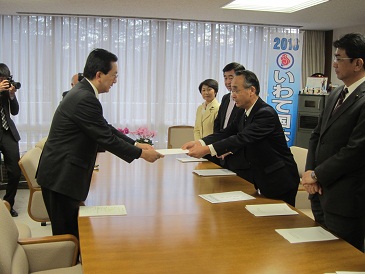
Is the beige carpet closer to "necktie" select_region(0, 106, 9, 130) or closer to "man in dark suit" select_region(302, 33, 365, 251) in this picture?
"necktie" select_region(0, 106, 9, 130)

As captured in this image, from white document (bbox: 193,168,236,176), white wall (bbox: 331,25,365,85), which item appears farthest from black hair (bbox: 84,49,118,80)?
white wall (bbox: 331,25,365,85)

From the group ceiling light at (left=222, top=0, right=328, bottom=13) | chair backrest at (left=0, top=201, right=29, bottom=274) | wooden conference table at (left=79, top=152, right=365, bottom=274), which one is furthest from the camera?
ceiling light at (left=222, top=0, right=328, bottom=13)

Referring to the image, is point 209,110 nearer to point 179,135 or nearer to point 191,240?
point 179,135

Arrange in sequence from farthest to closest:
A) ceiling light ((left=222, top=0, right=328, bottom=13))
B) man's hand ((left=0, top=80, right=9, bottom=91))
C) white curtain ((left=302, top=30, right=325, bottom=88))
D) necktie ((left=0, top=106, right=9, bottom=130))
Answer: white curtain ((left=302, top=30, right=325, bottom=88)) < ceiling light ((left=222, top=0, right=328, bottom=13)) < necktie ((left=0, top=106, right=9, bottom=130)) < man's hand ((left=0, top=80, right=9, bottom=91))

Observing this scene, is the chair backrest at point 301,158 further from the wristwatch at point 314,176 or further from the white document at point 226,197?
the wristwatch at point 314,176

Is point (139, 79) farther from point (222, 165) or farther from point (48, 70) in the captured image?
point (222, 165)

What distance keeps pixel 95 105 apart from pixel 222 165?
5.50ft

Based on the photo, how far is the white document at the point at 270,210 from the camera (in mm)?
2178

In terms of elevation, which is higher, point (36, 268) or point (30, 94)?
point (30, 94)

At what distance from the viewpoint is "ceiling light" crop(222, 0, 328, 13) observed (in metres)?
5.24

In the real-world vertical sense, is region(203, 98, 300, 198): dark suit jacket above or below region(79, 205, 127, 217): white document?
above

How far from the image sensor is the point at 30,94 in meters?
6.64

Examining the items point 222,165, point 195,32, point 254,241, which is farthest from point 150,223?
point 195,32

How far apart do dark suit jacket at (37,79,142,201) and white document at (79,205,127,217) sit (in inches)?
2.9
